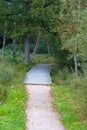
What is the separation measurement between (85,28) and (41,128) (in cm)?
385

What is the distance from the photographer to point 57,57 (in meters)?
27.4

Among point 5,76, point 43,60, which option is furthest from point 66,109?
point 43,60

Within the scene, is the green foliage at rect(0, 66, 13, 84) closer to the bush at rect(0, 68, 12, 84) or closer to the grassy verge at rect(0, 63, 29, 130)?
the bush at rect(0, 68, 12, 84)

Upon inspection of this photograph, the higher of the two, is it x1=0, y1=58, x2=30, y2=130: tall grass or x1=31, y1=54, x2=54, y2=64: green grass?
x1=0, y1=58, x2=30, y2=130: tall grass

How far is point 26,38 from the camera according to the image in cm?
3206

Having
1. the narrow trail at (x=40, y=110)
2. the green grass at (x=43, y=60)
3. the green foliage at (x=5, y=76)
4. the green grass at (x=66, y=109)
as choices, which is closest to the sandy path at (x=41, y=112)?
the narrow trail at (x=40, y=110)

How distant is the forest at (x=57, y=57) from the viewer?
441 inches

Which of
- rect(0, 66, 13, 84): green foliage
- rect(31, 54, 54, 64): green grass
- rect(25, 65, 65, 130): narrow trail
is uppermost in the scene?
A: rect(0, 66, 13, 84): green foliage

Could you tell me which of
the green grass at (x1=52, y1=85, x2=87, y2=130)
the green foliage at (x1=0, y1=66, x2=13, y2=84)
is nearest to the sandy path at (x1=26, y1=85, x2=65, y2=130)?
the green grass at (x1=52, y1=85, x2=87, y2=130)

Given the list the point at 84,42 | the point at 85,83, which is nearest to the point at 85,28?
the point at 84,42

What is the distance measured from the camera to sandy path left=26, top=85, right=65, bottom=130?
1012 centimetres

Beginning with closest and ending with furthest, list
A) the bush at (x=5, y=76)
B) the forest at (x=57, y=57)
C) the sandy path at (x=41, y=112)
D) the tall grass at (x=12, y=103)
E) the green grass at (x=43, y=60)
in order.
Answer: the sandy path at (x=41, y=112) → the tall grass at (x=12, y=103) → the forest at (x=57, y=57) → the bush at (x=5, y=76) → the green grass at (x=43, y=60)

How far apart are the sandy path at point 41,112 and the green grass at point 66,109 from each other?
214mm

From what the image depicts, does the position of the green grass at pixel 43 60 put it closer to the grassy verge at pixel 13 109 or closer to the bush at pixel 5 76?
the bush at pixel 5 76
